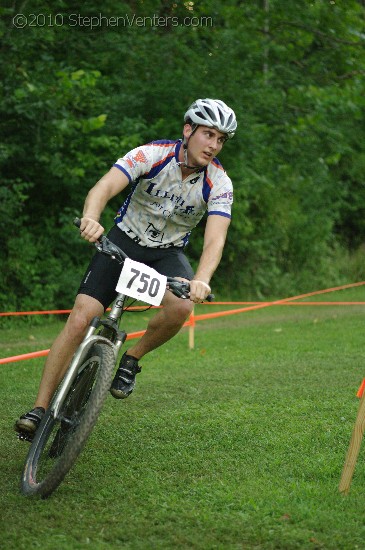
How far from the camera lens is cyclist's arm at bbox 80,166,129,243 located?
477 cm

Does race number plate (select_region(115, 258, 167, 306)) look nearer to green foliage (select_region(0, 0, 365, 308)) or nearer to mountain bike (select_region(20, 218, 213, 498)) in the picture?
mountain bike (select_region(20, 218, 213, 498))

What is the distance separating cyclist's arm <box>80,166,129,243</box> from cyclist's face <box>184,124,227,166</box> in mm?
433

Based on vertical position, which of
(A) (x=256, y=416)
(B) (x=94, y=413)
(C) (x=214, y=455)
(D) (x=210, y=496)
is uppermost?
(B) (x=94, y=413)

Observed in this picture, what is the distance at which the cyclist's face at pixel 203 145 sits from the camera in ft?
18.0

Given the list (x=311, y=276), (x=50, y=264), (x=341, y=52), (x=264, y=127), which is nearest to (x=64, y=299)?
(x=50, y=264)

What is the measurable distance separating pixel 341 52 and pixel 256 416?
46.3ft

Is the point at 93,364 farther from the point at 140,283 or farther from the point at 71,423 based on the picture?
the point at 140,283

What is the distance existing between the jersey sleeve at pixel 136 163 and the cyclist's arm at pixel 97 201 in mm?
41

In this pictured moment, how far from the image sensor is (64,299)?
14195mm

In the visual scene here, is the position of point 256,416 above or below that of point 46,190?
above

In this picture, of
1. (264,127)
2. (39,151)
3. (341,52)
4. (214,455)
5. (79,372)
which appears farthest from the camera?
(341,52)

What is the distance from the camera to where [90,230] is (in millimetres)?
4762

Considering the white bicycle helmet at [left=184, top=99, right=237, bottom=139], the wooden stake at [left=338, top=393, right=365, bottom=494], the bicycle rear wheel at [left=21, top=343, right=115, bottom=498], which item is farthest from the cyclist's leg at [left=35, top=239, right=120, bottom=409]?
the wooden stake at [left=338, top=393, right=365, bottom=494]

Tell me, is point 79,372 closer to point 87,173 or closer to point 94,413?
point 94,413
